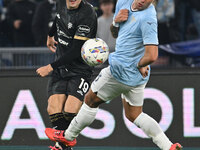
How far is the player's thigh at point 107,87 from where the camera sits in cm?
692

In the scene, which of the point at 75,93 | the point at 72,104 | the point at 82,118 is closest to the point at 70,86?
the point at 75,93

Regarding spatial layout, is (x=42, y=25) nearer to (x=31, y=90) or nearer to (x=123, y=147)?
(x=31, y=90)

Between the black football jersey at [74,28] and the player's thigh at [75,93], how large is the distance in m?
0.09

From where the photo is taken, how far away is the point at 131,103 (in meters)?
7.14

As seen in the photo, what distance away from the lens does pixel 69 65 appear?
7.46 meters

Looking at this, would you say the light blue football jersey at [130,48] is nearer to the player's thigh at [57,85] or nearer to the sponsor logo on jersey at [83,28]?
the sponsor logo on jersey at [83,28]

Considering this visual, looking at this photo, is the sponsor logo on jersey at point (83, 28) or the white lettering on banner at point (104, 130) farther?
the white lettering on banner at point (104, 130)

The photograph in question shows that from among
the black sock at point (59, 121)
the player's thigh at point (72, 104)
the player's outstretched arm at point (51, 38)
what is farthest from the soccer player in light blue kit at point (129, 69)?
the player's outstretched arm at point (51, 38)

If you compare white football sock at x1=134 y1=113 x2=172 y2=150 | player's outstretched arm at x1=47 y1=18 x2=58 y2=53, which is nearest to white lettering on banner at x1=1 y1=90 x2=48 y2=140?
player's outstretched arm at x1=47 y1=18 x2=58 y2=53

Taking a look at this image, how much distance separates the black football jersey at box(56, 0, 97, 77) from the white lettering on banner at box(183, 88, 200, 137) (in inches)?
71.6

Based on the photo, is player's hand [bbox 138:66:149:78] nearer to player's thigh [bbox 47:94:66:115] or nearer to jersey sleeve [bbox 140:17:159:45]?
jersey sleeve [bbox 140:17:159:45]

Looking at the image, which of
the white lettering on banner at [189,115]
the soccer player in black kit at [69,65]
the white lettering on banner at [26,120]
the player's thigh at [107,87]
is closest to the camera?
the player's thigh at [107,87]

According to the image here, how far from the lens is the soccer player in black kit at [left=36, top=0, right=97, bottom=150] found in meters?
7.27

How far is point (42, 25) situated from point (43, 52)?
2.36 ft
